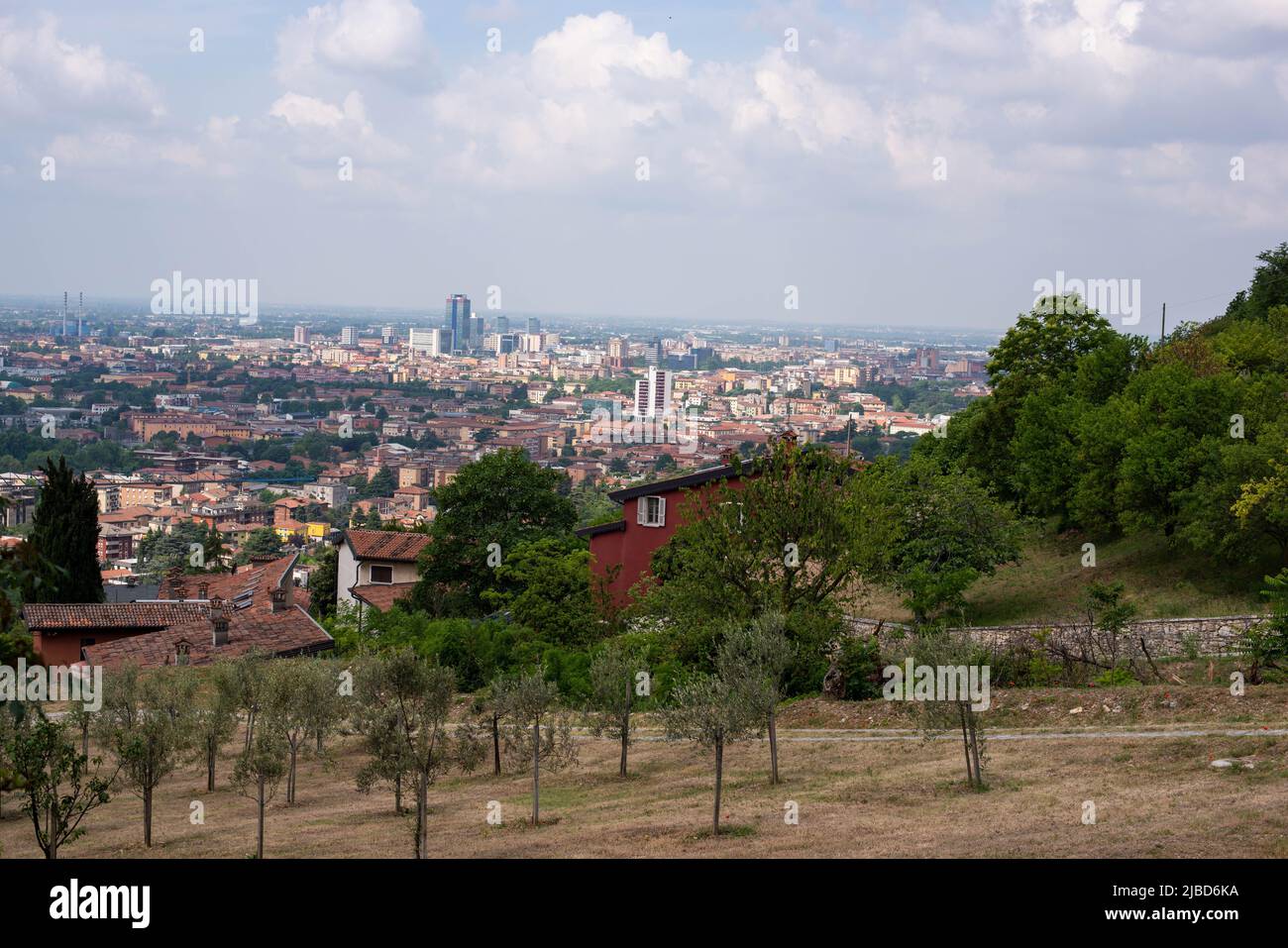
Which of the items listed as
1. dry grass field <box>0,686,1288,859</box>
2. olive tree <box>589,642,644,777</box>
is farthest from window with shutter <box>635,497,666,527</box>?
olive tree <box>589,642,644,777</box>

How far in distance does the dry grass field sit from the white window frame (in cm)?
1705

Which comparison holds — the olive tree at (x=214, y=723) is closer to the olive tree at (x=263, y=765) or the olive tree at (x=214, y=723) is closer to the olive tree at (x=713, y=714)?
the olive tree at (x=263, y=765)

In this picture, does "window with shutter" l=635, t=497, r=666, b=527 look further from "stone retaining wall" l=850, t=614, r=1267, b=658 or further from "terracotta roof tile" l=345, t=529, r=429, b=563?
"stone retaining wall" l=850, t=614, r=1267, b=658

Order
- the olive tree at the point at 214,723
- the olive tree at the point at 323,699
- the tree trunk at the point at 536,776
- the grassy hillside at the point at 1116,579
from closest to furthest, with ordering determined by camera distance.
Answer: the tree trunk at the point at 536,776 → the olive tree at the point at 323,699 → the olive tree at the point at 214,723 → the grassy hillside at the point at 1116,579

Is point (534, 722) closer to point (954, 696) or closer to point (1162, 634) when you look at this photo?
point (954, 696)

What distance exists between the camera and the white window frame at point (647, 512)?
39.8m

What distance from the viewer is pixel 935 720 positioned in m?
17.6

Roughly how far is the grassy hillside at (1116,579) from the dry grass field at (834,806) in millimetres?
9492

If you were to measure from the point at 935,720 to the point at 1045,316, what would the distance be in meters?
34.9

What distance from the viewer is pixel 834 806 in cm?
1641

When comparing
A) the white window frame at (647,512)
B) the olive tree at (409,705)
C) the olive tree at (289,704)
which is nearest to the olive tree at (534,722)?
the olive tree at (409,705)
